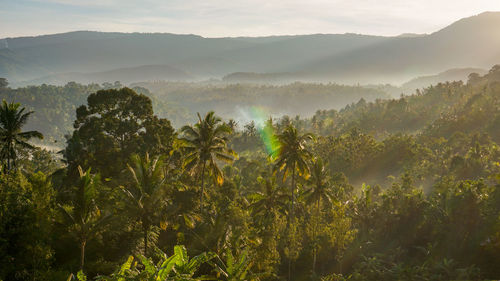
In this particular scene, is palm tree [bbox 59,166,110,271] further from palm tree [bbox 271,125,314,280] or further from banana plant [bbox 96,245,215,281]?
palm tree [bbox 271,125,314,280]

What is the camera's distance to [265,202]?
47.0 metres

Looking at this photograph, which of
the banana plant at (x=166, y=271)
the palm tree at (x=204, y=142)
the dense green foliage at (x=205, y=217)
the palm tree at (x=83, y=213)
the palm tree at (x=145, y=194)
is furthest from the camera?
the palm tree at (x=204, y=142)

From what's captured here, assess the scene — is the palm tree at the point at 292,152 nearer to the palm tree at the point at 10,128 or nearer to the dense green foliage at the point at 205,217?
the dense green foliage at the point at 205,217

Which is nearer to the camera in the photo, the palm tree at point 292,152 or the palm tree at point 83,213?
the palm tree at point 83,213

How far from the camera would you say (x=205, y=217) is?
40.4 metres

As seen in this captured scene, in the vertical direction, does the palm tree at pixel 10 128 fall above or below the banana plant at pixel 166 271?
above

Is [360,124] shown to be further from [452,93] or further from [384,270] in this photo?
[384,270]

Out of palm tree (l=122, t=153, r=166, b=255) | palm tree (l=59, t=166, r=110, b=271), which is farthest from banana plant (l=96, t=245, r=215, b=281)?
palm tree (l=122, t=153, r=166, b=255)

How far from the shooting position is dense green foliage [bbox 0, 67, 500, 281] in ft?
82.2

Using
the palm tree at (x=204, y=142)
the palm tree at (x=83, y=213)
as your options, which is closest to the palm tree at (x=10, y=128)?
the palm tree at (x=204, y=142)

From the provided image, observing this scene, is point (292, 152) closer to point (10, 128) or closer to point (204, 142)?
point (204, 142)

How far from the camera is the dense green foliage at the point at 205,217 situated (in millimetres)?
25047

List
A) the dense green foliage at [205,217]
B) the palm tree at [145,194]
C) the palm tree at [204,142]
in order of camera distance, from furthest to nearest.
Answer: the palm tree at [204,142] → the palm tree at [145,194] → the dense green foliage at [205,217]

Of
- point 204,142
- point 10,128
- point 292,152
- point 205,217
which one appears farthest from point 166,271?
point 10,128
